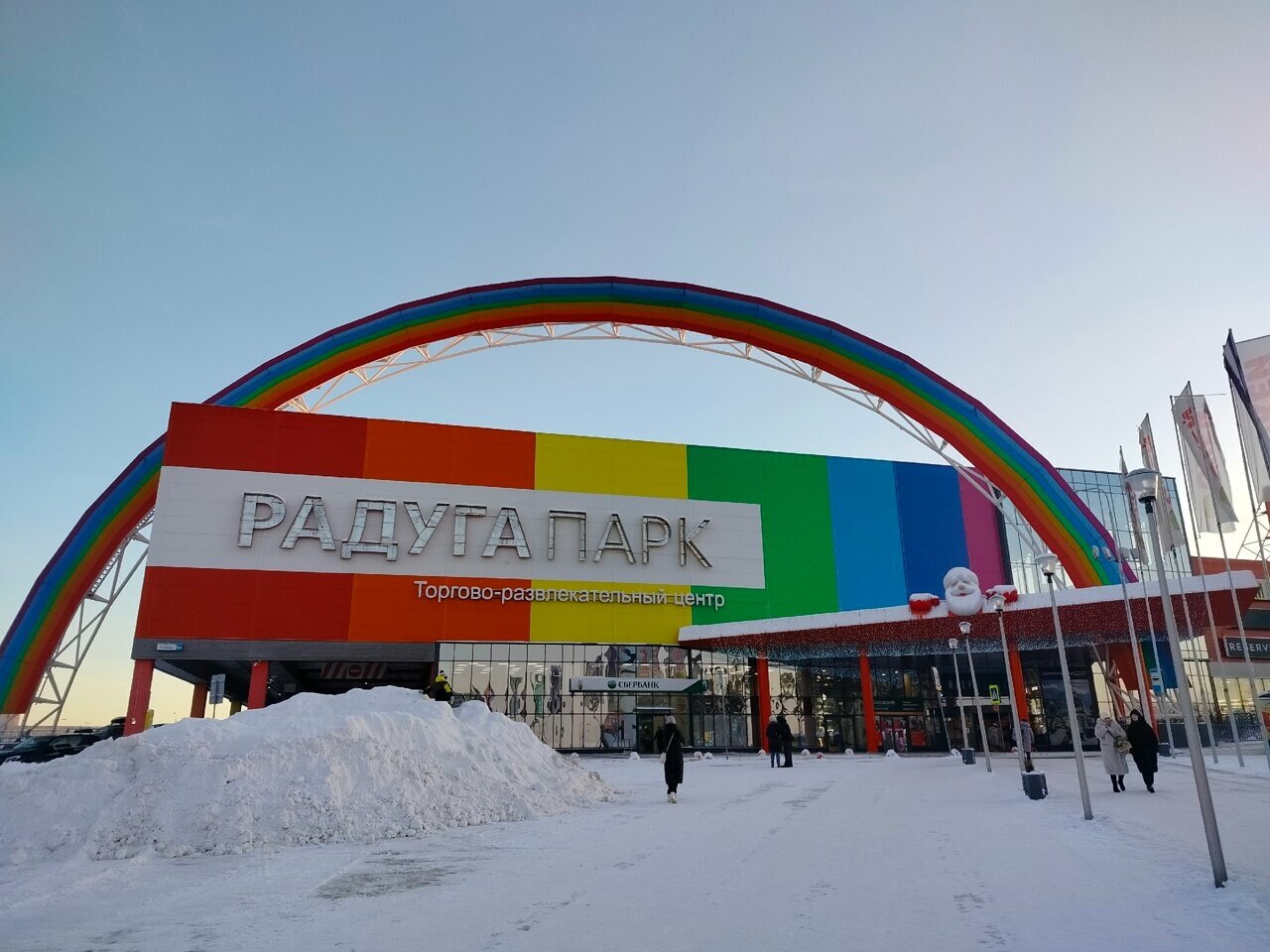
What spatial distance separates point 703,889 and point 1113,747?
42.4 ft

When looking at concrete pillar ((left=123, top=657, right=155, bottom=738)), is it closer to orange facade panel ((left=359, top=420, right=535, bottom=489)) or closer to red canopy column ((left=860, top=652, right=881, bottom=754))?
orange facade panel ((left=359, top=420, right=535, bottom=489))

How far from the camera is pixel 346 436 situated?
40.7 metres

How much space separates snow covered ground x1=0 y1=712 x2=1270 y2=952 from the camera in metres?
6.47

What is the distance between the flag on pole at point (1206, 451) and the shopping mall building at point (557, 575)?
14616 millimetres

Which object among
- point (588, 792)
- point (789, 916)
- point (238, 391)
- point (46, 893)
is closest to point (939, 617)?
point (588, 792)

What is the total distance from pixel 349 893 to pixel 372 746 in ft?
21.1

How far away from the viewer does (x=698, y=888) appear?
27.3 ft

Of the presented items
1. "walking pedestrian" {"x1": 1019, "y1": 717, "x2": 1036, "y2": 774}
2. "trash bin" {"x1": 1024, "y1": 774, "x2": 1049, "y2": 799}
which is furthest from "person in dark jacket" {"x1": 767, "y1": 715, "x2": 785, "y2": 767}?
"trash bin" {"x1": 1024, "y1": 774, "x2": 1049, "y2": 799}

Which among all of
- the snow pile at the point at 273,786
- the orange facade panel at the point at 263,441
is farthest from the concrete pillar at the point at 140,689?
the snow pile at the point at 273,786

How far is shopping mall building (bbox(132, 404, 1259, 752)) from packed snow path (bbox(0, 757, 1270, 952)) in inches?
1053

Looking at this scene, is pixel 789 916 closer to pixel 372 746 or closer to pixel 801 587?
pixel 372 746

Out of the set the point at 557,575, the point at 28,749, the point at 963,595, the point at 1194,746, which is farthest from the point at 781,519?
the point at 1194,746

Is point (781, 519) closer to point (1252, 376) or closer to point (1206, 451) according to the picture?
point (1206, 451)

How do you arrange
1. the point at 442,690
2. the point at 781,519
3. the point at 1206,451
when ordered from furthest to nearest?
the point at 781,519 < the point at 1206,451 < the point at 442,690
